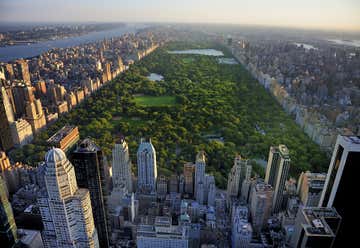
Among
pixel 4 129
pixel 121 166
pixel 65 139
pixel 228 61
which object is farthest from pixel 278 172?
pixel 228 61

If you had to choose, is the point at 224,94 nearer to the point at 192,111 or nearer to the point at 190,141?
the point at 192,111

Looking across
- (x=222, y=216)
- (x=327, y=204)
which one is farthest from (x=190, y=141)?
(x=327, y=204)

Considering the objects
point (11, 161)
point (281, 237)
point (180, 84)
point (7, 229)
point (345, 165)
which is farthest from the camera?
point (180, 84)

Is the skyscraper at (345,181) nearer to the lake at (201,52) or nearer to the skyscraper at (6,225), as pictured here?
the skyscraper at (6,225)

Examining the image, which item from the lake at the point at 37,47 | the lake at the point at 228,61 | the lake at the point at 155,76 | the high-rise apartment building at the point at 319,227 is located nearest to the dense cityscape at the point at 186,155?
the high-rise apartment building at the point at 319,227

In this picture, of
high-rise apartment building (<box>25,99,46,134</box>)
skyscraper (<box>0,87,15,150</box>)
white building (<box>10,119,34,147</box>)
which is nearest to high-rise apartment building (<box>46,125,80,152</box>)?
skyscraper (<box>0,87,15,150</box>)

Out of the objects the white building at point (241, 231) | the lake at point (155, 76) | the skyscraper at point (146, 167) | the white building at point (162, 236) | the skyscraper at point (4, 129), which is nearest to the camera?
the white building at point (162, 236)

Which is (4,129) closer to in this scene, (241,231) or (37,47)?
(241,231)
